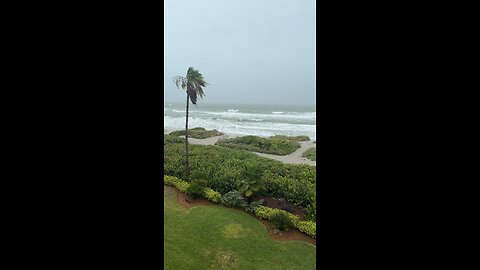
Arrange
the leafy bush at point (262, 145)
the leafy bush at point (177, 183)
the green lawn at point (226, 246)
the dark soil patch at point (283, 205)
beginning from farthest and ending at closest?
the leafy bush at point (262, 145)
the leafy bush at point (177, 183)
the dark soil patch at point (283, 205)
the green lawn at point (226, 246)

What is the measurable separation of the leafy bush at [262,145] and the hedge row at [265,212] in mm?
4068

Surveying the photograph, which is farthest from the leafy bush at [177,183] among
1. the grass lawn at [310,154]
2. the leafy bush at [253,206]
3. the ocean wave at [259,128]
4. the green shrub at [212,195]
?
the ocean wave at [259,128]

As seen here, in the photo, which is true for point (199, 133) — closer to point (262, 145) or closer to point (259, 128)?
point (262, 145)

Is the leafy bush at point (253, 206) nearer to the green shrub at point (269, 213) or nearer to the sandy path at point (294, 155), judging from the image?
the green shrub at point (269, 213)

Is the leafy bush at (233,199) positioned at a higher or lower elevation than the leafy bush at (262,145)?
lower

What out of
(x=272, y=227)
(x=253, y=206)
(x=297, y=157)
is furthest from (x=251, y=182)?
(x=297, y=157)

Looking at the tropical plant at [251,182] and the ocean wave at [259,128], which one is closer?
the tropical plant at [251,182]

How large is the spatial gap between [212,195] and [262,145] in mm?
5291

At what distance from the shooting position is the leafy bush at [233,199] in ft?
21.9

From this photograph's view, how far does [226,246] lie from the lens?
5.09 m

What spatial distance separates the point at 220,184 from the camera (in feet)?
25.6

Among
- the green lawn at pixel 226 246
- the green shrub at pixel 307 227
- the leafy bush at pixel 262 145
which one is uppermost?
the leafy bush at pixel 262 145
